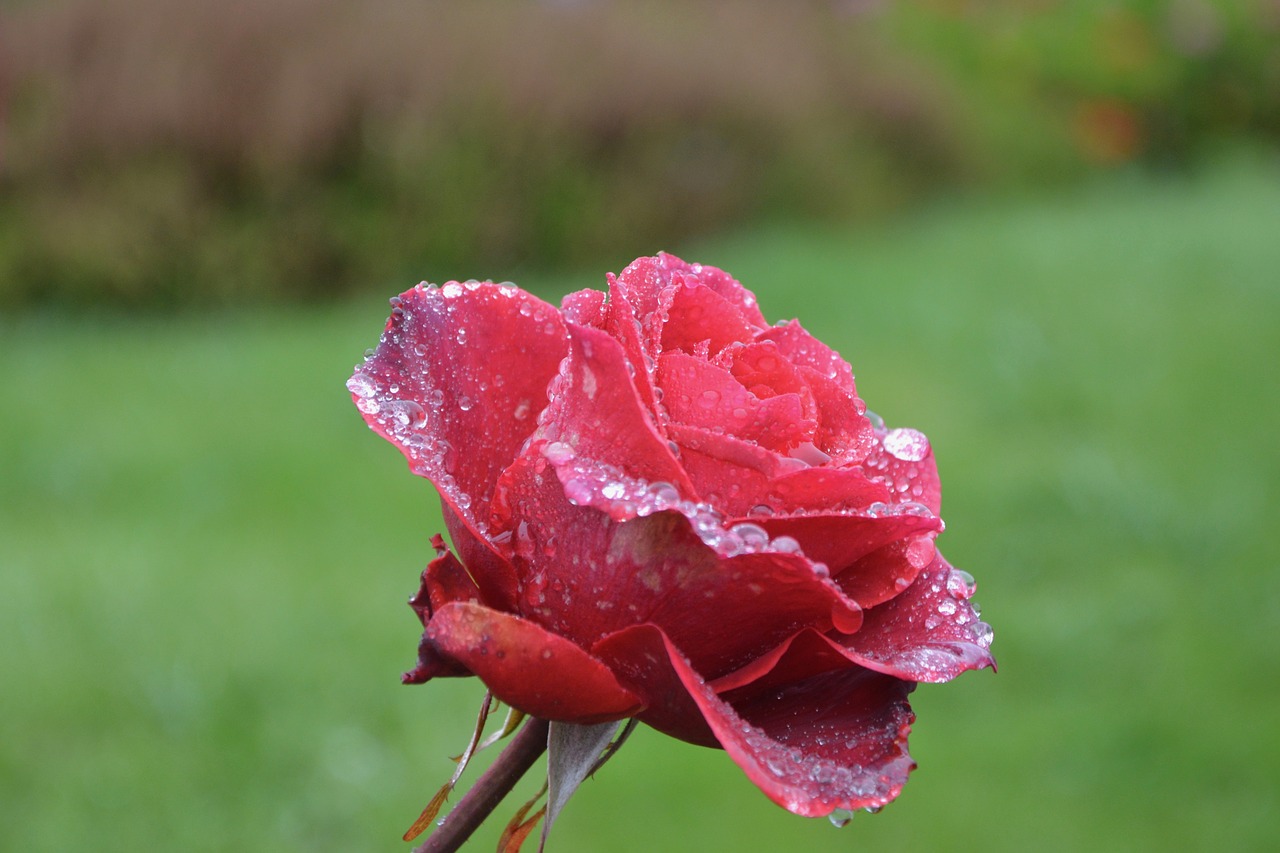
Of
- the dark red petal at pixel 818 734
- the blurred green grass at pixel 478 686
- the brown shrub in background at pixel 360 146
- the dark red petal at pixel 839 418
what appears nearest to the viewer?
the dark red petal at pixel 818 734

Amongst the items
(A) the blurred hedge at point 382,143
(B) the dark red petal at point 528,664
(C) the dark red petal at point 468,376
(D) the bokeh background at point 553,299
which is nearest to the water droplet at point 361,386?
(C) the dark red petal at point 468,376

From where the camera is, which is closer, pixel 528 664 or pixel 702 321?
pixel 528 664

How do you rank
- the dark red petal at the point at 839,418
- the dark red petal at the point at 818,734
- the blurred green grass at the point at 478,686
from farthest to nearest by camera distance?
the blurred green grass at the point at 478,686
the dark red petal at the point at 839,418
the dark red petal at the point at 818,734

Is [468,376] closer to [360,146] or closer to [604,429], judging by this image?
[604,429]

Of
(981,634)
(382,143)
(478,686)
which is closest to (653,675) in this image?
(981,634)

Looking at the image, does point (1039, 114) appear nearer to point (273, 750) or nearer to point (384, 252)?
point (384, 252)

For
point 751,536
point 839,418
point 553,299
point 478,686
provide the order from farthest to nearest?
point 553,299 < point 478,686 < point 839,418 < point 751,536

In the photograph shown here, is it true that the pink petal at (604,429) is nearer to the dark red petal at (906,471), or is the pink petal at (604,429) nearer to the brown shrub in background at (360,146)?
the dark red petal at (906,471)

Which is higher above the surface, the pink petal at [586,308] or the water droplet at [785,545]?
the pink petal at [586,308]

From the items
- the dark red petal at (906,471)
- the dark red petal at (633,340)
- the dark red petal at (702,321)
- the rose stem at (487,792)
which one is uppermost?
the dark red petal at (633,340)

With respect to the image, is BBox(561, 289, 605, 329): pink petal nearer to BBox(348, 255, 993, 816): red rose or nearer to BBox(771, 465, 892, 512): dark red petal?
BBox(348, 255, 993, 816): red rose
